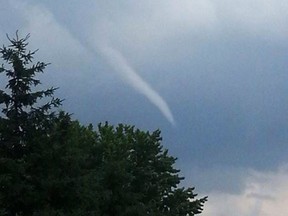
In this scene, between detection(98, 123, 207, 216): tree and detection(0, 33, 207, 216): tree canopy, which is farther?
detection(98, 123, 207, 216): tree

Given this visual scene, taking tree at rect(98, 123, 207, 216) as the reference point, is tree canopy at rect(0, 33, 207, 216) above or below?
below

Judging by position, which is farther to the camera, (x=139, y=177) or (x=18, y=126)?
(x=139, y=177)

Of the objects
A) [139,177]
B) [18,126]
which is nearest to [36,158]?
[18,126]

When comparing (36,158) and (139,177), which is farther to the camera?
(139,177)

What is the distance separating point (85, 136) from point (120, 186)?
4516 mm

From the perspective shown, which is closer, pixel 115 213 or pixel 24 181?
pixel 24 181

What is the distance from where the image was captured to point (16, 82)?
36406mm

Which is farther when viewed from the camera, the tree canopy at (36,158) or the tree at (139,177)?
the tree at (139,177)

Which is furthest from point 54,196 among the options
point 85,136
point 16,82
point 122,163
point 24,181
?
point 85,136

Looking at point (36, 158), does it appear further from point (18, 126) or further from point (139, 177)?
point (139, 177)

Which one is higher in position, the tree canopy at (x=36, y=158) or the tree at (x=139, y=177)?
the tree at (x=139, y=177)

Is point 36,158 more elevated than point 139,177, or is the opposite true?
point 139,177

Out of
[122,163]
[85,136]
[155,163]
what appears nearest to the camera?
[122,163]

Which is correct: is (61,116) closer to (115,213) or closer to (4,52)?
(4,52)
